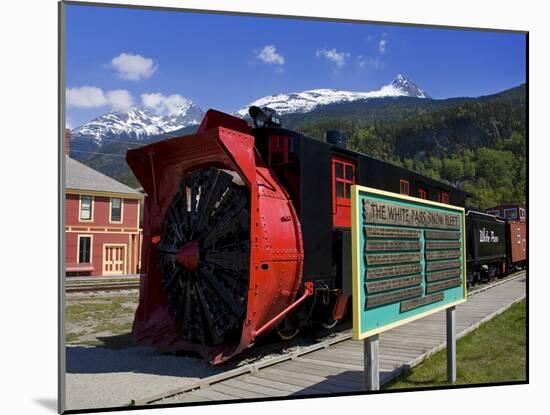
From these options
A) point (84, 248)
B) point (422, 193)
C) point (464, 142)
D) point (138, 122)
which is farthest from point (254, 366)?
point (84, 248)

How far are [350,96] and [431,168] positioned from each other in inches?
140

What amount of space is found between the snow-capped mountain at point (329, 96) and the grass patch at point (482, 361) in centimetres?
372

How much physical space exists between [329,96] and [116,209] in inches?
352

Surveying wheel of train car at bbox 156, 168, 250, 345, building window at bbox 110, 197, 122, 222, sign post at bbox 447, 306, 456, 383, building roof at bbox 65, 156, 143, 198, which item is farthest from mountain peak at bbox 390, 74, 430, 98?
building window at bbox 110, 197, 122, 222

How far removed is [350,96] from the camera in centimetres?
765

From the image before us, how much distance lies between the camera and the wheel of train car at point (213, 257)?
245 inches

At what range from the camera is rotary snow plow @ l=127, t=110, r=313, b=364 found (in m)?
5.79

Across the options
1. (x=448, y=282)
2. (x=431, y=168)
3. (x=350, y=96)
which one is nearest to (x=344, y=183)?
(x=350, y=96)

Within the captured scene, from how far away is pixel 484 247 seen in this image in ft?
48.6

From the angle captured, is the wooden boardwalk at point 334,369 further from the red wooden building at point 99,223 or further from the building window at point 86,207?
the building window at point 86,207

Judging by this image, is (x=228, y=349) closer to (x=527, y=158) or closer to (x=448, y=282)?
(x=448, y=282)

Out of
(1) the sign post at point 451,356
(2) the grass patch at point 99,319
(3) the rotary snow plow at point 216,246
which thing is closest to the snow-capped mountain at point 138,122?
(3) the rotary snow plow at point 216,246

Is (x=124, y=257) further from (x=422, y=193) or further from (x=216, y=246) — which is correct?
(x=216, y=246)

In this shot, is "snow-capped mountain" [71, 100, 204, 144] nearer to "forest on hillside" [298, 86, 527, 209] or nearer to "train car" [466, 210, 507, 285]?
"forest on hillside" [298, 86, 527, 209]
